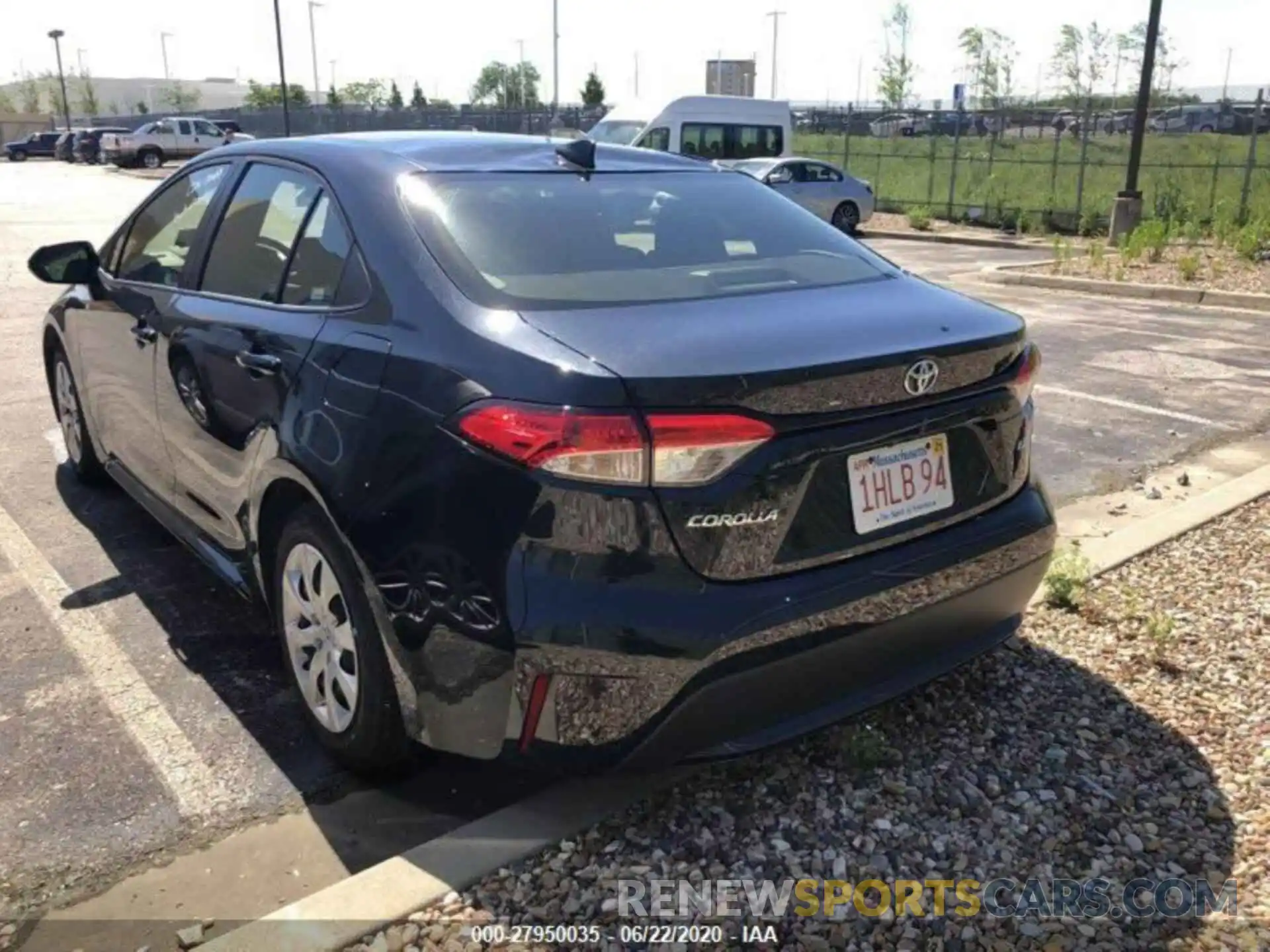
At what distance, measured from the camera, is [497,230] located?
2951 millimetres

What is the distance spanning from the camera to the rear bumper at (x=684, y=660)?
232 cm

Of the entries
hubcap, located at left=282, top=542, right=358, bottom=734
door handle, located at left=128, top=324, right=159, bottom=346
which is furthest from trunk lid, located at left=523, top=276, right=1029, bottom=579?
door handle, located at left=128, top=324, right=159, bottom=346

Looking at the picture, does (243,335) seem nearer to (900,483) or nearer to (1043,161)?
(900,483)

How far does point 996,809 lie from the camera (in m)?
2.80

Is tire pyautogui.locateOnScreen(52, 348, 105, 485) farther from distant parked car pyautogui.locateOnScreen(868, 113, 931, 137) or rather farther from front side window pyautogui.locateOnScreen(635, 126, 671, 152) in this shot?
distant parked car pyautogui.locateOnScreen(868, 113, 931, 137)

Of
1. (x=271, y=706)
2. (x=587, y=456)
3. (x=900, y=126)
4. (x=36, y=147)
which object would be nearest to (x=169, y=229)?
(x=271, y=706)

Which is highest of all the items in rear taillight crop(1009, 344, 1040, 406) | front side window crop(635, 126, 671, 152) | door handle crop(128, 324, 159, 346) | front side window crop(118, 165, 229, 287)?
front side window crop(635, 126, 671, 152)

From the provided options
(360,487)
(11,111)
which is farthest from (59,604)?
(11,111)

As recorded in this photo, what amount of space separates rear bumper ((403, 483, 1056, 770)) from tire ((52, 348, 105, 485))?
3333 mm

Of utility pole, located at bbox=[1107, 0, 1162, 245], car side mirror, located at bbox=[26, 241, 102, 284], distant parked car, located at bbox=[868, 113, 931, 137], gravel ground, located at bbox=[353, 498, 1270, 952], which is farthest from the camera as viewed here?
distant parked car, located at bbox=[868, 113, 931, 137]

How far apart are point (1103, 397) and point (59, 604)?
6.30 metres

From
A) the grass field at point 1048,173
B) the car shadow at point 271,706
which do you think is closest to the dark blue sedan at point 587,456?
the car shadow at point 271,706

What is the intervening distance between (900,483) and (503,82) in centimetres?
10936

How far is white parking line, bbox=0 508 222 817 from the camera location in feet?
10.1
